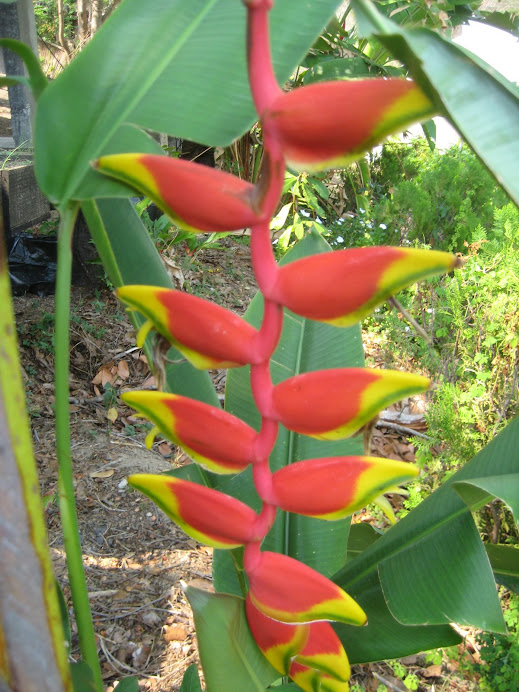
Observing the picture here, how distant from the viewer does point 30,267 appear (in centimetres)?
243

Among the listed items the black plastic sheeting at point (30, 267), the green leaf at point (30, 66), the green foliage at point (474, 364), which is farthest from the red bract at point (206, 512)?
the black plastic sheeting at point (30, 267)

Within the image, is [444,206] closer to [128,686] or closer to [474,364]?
[474,364]

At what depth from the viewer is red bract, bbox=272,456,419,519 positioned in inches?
15.5

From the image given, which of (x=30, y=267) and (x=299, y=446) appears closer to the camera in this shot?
(x=299, y=446)

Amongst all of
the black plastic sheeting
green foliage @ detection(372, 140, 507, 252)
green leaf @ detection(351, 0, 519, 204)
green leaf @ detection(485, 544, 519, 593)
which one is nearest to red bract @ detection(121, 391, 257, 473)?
green leaf @ detection(351, 0, 519, 204)

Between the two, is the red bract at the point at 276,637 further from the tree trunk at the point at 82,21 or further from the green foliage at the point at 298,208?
the tree trunk at the point at 82,21

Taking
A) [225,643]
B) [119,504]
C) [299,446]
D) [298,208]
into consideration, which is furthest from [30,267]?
[225,643]

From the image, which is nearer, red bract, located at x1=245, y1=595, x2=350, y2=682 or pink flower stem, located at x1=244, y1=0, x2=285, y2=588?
pink flower stem, located at x1=244, y1=0, x2=285, y2=588

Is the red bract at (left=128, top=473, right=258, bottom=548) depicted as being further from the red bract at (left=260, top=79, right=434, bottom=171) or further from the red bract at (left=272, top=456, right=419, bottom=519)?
the red bract at (left=260, top=79, right=434, bottom=171)

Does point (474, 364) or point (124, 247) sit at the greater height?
point (124, 247)

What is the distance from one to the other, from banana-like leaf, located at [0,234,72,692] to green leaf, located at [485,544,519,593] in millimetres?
643

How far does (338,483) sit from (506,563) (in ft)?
1.64

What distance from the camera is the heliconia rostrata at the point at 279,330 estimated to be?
0.97ft

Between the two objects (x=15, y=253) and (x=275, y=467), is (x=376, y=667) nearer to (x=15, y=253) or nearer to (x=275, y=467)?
(x=275, y=467)
